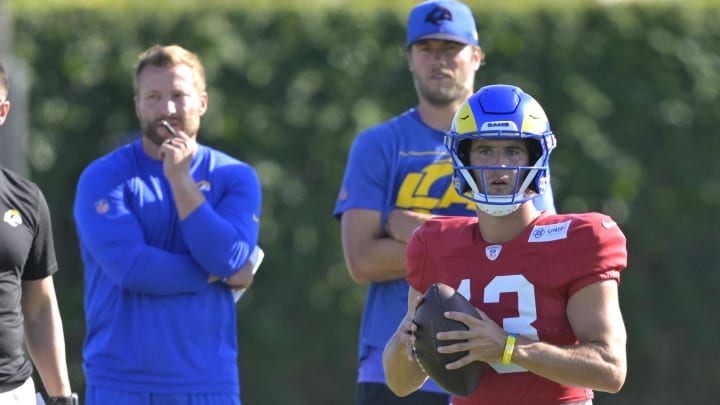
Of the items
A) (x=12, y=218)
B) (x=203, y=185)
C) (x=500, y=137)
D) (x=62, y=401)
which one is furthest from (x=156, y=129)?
(x=500, y=137)

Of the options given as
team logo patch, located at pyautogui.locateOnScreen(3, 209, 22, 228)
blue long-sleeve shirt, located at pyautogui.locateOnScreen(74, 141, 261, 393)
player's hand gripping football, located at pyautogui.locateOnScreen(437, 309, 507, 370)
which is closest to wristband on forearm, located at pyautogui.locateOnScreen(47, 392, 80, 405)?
blue long-sleeve shirt, located at pyautogui.locateOnScreen(74, 141, 261, 393)

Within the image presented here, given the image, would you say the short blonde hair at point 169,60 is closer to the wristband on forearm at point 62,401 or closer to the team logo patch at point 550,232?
the wristband on forearm at point 62,401

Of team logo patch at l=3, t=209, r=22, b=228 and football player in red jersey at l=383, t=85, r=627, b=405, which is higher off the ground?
team logo patch at l=3, t=209, r=22, b=228

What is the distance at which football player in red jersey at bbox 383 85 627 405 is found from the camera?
3.60 meters

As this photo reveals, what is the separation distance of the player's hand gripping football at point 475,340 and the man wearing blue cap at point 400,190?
1407mm

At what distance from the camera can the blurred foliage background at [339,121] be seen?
866 centimetres

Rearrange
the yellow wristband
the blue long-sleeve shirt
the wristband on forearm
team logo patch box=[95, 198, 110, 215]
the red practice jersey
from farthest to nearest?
team logo patch box=[95, 198, 110, 215], the blue long-sleeve shirt, the wristband on forearm, the red practice jersey, the yellow wristband

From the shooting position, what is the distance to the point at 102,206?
5.16 metres

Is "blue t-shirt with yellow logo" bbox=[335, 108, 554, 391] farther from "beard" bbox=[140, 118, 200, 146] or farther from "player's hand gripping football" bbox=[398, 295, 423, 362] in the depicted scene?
"player's hand gripping football" bbox=[398, 295, 423, 362]

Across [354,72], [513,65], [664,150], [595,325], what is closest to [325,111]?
[354,72]

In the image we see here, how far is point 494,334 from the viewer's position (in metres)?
3.59

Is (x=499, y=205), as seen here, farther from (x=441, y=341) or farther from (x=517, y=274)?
(x=441, y=341)

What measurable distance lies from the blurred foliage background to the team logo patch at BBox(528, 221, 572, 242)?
4969 mm

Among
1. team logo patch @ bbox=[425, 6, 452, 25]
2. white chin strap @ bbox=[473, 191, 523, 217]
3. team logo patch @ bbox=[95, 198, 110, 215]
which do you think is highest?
team logo patch @ bbox=[425, 6, 452, 25]
